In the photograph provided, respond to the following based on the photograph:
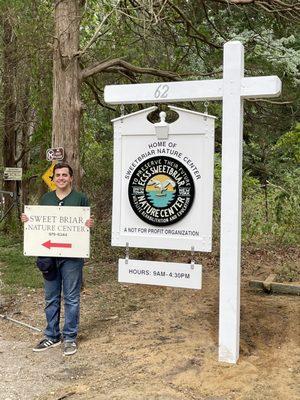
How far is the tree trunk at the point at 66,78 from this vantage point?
25.6ft

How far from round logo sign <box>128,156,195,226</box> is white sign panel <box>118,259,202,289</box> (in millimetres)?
449

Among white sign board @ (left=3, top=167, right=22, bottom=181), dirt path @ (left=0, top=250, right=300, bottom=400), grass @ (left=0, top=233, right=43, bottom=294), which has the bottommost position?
dirt path @ (left=0, top=250, right=300, bottom=400)

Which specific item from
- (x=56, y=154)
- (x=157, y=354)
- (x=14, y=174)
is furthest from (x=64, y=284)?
(x=14, y=174)

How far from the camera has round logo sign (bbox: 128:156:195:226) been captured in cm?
543

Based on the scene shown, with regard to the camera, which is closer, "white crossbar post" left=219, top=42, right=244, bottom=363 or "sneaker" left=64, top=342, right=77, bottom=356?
"white crossbar post" left=219, top=42, right=244, bottom=363

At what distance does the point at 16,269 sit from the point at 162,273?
5.91m

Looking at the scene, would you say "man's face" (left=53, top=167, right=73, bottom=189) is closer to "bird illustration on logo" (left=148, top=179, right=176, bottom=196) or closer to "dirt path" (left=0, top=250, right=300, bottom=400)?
"bird illustration on logo" (left=148, top=179, right=176, bottom=196)

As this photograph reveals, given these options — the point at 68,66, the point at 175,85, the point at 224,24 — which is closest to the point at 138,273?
the point at 175,85

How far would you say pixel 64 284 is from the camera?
5.66 m

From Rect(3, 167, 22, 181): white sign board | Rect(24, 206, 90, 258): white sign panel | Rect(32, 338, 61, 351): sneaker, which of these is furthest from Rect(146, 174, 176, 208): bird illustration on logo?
Rect(3, 167, 22, 181): white sign board

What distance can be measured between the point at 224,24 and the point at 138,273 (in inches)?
255

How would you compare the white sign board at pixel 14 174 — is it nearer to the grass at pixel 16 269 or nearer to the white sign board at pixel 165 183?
the grass at pixel 16 269

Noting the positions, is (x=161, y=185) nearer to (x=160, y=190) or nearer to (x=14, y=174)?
(x=160, y=190)

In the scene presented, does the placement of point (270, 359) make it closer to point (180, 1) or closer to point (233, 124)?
point (233, 124)
